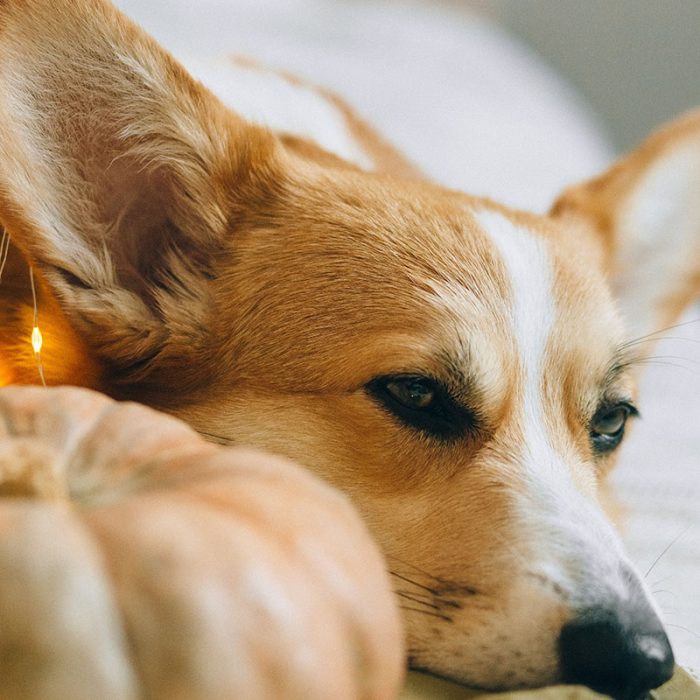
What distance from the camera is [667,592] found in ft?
3.89

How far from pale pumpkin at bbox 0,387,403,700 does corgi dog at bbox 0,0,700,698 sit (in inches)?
12.1

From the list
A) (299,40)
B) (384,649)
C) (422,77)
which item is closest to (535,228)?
(384,649)

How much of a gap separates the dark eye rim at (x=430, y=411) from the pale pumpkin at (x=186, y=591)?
0.40 m

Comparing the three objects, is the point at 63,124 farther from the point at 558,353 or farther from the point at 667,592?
the point at 667,592

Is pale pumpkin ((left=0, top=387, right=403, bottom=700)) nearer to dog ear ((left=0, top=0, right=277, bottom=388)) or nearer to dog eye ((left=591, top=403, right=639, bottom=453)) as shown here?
dog ear ((left=0, top=0, right=277, bottom=388))

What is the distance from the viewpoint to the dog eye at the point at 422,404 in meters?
1.02

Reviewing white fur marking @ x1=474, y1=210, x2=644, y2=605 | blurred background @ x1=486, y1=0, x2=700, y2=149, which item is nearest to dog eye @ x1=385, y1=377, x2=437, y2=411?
white fur marking @ x1=474, y1=210, x2=644, y2=605

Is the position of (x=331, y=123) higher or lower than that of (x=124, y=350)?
higher

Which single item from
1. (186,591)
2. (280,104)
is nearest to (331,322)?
(186,591)

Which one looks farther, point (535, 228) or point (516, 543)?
point (535, 228)

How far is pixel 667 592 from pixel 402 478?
44cm

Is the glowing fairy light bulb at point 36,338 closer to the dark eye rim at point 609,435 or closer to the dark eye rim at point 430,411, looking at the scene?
the dark eye rim at point 430,411

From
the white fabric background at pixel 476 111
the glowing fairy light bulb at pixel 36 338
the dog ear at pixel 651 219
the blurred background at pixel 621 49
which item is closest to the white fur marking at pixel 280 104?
the white fabric background at pixel 476 111

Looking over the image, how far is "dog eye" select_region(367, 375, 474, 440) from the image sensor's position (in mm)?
1021
